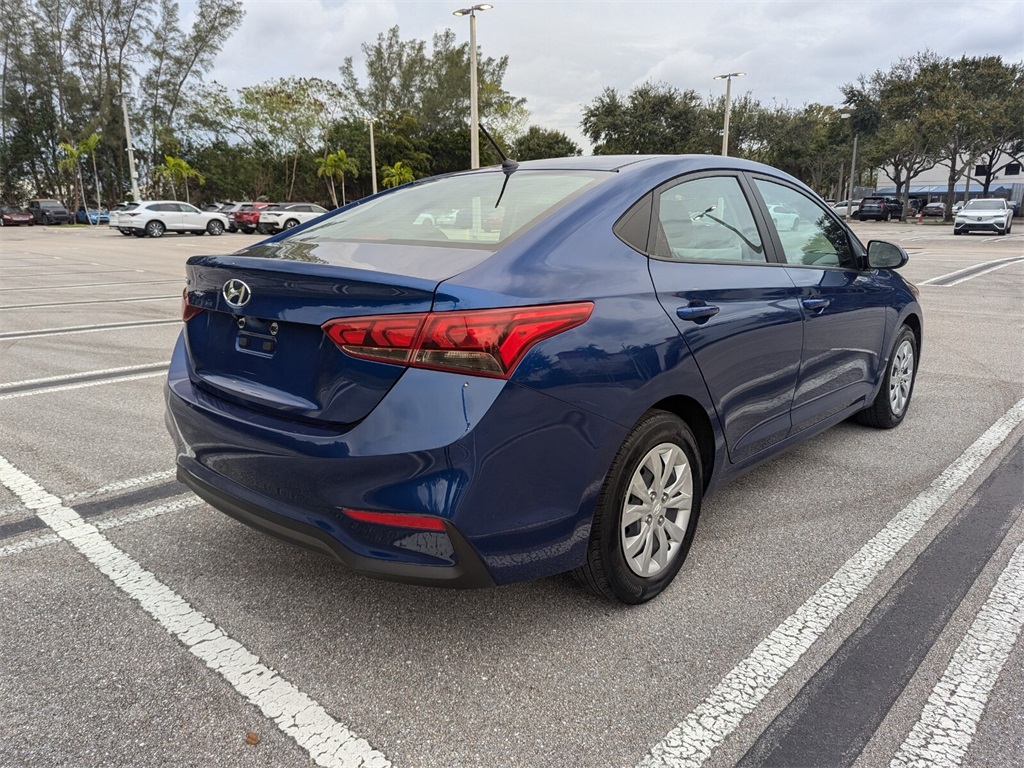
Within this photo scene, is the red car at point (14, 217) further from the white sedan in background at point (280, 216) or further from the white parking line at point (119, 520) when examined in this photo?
the white parking line at point (119, 520)

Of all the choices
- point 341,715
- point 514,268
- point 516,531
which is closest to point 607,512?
point 516,531

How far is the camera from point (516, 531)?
2.11 meters

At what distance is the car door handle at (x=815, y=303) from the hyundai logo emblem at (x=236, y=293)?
7.77 feet

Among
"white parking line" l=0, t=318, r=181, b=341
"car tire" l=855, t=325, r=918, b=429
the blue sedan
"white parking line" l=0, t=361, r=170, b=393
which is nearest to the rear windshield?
the blue sedan

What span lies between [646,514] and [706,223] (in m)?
1.25

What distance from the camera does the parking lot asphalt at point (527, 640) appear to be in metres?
1.98

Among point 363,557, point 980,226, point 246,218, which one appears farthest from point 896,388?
point 246,218

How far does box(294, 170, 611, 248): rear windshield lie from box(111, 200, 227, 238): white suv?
3240 centimetres

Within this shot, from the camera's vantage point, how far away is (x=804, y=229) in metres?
3.66

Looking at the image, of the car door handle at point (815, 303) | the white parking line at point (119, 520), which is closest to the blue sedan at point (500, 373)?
the car door handle at point (815, 303)

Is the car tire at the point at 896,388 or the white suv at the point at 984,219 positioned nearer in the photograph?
the car tire at the point at 896,388

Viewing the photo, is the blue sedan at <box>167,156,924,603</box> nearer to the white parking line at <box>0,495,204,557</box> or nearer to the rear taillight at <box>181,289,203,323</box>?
the rear taillight at <box>181,289,203,323</box>

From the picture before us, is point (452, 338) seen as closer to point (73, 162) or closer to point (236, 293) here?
point (236, 293)

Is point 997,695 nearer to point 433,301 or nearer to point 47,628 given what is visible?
point 433,301
